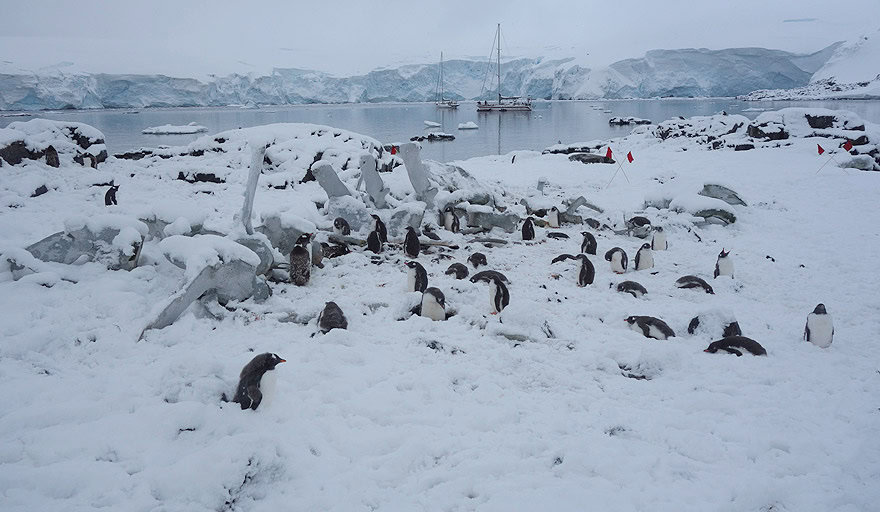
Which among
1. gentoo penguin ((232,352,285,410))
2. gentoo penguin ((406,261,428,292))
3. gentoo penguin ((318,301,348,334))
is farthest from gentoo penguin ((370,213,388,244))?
gentoo penguin ((232,352,285,410))

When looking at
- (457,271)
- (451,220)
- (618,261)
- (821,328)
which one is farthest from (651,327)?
(451,220)

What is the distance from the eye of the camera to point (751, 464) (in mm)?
3359

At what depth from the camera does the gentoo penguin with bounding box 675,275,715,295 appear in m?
6.97

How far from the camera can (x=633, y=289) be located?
271 inches

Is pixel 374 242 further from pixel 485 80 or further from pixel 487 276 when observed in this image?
pixel 485 80

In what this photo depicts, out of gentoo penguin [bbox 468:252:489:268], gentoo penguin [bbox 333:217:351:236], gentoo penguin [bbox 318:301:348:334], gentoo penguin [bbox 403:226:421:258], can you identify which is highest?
gentoo penguin [bbox 333:217:351:236]

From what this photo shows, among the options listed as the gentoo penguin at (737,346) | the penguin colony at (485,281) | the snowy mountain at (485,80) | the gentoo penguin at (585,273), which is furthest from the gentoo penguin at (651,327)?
the snowy mountain at (485,80)

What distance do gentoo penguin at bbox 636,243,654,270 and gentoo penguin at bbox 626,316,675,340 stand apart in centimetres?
272

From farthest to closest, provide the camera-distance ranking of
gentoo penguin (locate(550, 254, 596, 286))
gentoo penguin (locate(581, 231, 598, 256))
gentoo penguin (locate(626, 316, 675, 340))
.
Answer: gentoo penguin (locate(581, 231, 598, 256)) → gentoo penguin (locate(550, 254, 596, 286)) → gentoo penguin (locate(626, 316, 675, 340))

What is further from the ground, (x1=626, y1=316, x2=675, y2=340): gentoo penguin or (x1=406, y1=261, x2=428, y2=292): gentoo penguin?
(x1=406, y1=261, x2=428, y2=292): gentoo penguin

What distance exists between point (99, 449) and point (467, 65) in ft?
381

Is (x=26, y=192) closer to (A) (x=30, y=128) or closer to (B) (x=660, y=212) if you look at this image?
(A) (x=30, y=128)

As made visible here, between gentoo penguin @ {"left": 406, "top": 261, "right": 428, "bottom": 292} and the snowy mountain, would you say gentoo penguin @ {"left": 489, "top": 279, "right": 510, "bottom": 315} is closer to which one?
gentoo penguin @ {"left": 406, "top": 261, "right": 428, "bottom": 292}

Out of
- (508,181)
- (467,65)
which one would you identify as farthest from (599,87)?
(508,181)
